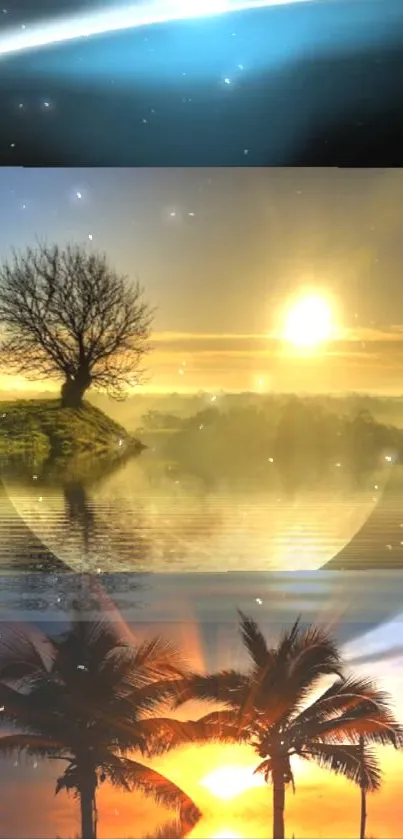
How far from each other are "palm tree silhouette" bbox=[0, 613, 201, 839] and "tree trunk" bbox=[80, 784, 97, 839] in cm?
1

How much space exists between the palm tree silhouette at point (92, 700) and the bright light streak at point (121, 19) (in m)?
1.37

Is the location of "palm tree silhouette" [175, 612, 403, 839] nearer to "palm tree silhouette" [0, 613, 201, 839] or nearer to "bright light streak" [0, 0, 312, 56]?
"palm tree silhouette" [0, 613, 201, 839]

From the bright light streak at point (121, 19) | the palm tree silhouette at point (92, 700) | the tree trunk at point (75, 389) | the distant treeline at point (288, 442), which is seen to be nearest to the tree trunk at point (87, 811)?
the palm tree silhouette at point (92, 700)

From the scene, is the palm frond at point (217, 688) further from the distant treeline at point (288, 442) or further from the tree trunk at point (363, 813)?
the distant treeline at point (288, 442)

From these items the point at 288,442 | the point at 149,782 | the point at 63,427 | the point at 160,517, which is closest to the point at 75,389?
the point at 63,427

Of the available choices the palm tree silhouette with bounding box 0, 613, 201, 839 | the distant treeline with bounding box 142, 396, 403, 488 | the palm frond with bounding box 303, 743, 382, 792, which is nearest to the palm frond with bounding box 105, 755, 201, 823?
the palm tree silhouette with bounding box 0, 613, 201, 839

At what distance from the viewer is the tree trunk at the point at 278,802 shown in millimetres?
1478

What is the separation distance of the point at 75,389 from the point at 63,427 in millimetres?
104

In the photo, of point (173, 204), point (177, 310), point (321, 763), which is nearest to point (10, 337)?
point (177, 310)

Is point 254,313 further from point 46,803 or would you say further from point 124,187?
point 46,803

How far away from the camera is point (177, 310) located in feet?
5.62

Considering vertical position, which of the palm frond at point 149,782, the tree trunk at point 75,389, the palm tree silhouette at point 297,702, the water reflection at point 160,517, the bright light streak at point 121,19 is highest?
the bright light streak at point 121,19

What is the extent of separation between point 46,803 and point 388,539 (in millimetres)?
1068

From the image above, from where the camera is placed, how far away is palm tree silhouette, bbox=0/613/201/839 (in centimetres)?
163
